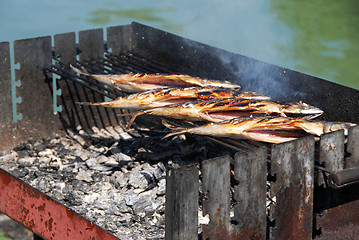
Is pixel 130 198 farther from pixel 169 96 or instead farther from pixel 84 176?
pixel 169 96

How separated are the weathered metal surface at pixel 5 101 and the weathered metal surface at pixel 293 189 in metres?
3.42

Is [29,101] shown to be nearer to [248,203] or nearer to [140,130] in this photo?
[140,130]

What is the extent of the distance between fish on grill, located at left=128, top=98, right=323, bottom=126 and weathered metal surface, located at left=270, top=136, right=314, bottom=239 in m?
0.85

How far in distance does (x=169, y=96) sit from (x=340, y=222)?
173cm

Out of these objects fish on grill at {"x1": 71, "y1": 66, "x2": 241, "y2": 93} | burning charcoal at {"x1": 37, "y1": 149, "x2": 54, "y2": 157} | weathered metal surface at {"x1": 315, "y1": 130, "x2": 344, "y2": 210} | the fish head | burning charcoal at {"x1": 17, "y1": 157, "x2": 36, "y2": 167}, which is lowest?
burning charcoal at {"x1": 17, "y1": 157, "x2": 36, "y2": 167}

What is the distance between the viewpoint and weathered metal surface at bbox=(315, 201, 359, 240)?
4.55m

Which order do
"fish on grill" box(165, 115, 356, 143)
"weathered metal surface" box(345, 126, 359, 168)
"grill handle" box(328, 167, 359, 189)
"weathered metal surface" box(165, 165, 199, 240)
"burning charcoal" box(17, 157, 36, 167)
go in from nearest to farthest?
"weathered metal surface" box(165, 165, 199, 240) → "grill handle" box(328, 167, 359, 189) → "weathered metal surface" box(345, 126, 359, 168) → "fish on grill" box(165, 115, 356, 143) → "burning charcoal" box(17, 157, 36, 167)

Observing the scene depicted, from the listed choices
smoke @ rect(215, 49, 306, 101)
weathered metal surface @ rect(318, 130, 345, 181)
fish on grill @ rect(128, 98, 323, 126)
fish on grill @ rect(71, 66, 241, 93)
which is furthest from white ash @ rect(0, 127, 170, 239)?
weathered metal surface @ rect(318, 130, 345, 181)

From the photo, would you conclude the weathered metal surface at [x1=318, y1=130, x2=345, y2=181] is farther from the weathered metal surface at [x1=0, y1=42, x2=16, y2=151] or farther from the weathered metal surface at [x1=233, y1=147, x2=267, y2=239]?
the weathered metal surface at [x1=0, y1=42, x2=16, y2=151]

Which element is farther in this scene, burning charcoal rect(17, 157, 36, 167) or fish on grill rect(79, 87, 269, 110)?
burning charcoal rect(17, 157, 36, 167)

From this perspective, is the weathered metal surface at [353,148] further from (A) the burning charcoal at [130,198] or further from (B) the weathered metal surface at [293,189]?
(A) the burning charcoal at [130,198]

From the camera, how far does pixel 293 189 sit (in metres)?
4.15

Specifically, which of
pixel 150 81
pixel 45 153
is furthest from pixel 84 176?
pixel 150 81

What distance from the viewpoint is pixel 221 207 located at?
383cm
